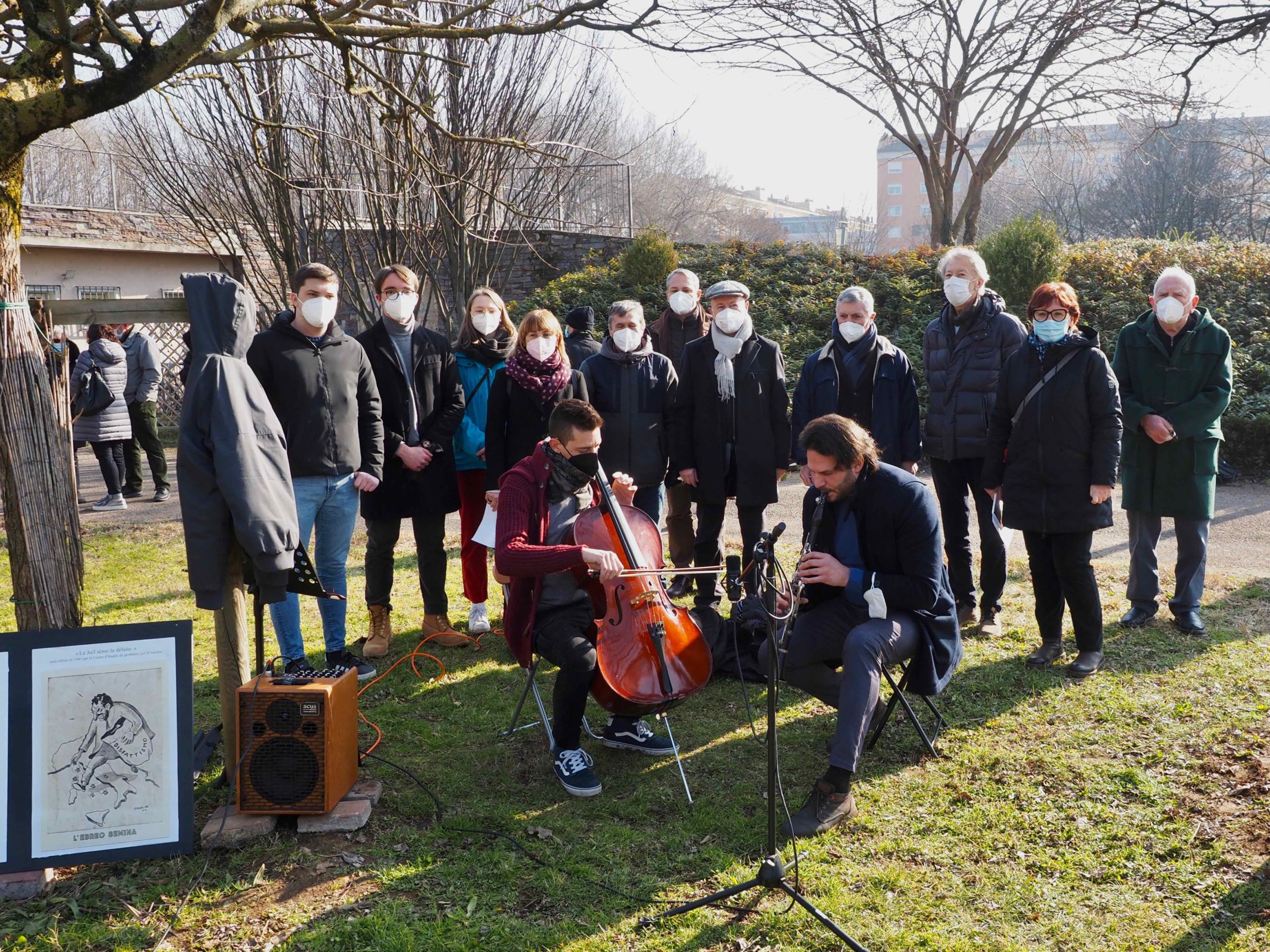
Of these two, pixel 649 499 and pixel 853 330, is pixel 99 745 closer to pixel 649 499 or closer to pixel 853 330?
pixel 649 499

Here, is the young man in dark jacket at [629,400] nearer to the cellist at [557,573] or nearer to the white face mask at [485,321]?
the white face mask at [485,321]

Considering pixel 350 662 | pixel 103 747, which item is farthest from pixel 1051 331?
pixel 103 747

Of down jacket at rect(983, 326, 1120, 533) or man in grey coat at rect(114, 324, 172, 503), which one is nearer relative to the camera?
down jacket at rect(983, 326, 1120, 533)

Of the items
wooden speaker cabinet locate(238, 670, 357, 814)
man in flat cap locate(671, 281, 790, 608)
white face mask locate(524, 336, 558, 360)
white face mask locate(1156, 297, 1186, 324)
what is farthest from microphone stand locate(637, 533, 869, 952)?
white face mask locate(1156, 297, 1186, 324)

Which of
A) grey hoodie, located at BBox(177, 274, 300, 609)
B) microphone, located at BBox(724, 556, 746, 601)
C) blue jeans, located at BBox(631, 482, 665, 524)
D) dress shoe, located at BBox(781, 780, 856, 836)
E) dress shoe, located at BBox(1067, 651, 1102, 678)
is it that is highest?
grey hoodie, located at BBox(177, 274, 300, 609)

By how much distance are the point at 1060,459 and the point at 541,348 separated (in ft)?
8.67

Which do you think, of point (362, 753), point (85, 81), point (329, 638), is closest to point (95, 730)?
point (362, 753)

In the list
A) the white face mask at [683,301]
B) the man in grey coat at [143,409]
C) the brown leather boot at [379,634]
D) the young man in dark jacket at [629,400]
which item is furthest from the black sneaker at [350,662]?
the man in grey coat at [143,409]

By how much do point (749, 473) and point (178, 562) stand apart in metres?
4.71

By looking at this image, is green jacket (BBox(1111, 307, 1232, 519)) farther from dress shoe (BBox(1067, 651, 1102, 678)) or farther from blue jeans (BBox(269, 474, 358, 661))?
blue jeans (BBox(269, 474, 358, 661))

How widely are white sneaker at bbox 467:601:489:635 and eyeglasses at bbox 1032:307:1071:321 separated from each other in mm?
3384

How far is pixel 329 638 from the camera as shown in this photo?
482 cm

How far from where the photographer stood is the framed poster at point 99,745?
10.5 ft

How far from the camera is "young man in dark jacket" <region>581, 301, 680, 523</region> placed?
560cm
